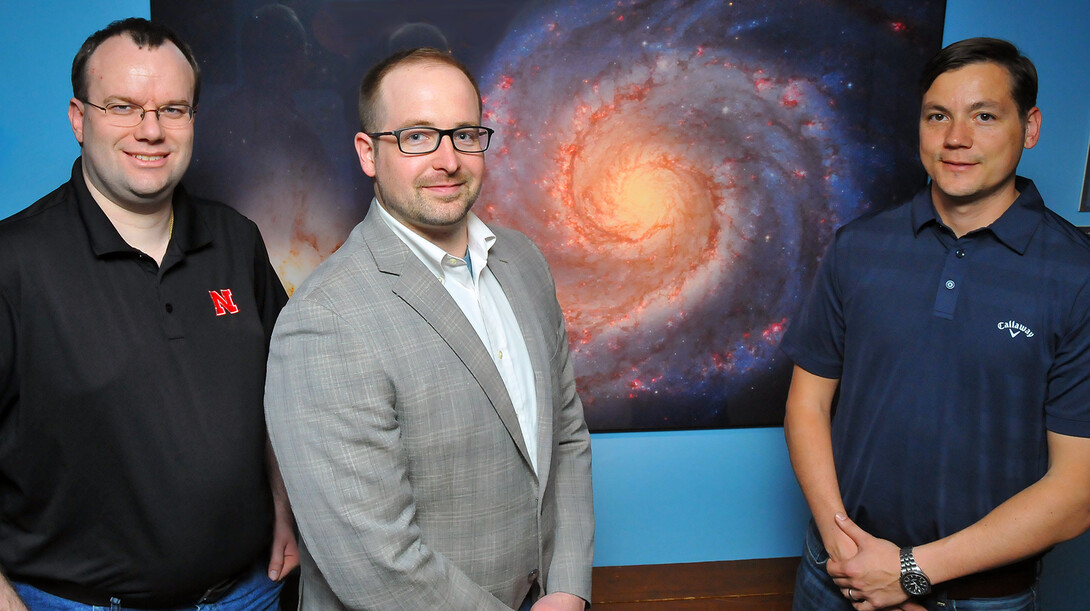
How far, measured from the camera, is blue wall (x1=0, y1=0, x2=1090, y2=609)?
2.03 metres

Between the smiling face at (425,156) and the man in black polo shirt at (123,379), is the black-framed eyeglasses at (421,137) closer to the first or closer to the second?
the smiling face at (425,156)

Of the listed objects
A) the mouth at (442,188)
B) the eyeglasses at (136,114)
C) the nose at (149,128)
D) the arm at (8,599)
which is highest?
the eyeglasses at (136,114)

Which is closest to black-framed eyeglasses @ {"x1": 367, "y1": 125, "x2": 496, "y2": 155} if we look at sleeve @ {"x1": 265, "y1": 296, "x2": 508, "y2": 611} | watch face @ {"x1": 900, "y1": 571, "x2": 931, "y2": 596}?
sleeve @ {"x1": 265, "y1": 296, "x2": 508, "y2": 611}

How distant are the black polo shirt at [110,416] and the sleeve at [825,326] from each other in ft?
4.39

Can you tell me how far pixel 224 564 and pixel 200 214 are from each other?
773mm

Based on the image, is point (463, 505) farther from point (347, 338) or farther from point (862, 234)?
point (862, 234)

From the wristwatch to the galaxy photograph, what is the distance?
86 cm

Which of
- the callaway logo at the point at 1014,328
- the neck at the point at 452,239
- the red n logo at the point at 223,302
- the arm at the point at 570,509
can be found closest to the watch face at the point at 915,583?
the callaway logo at the point at 1014,328

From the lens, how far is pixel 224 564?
5.01ft

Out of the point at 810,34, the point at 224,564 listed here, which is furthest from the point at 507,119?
the point at 224,564

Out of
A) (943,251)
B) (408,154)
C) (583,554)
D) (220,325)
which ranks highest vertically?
(408,154)

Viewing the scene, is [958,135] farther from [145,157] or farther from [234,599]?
[234,599]

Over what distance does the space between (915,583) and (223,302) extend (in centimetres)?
161

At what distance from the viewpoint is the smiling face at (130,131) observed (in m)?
1.46
